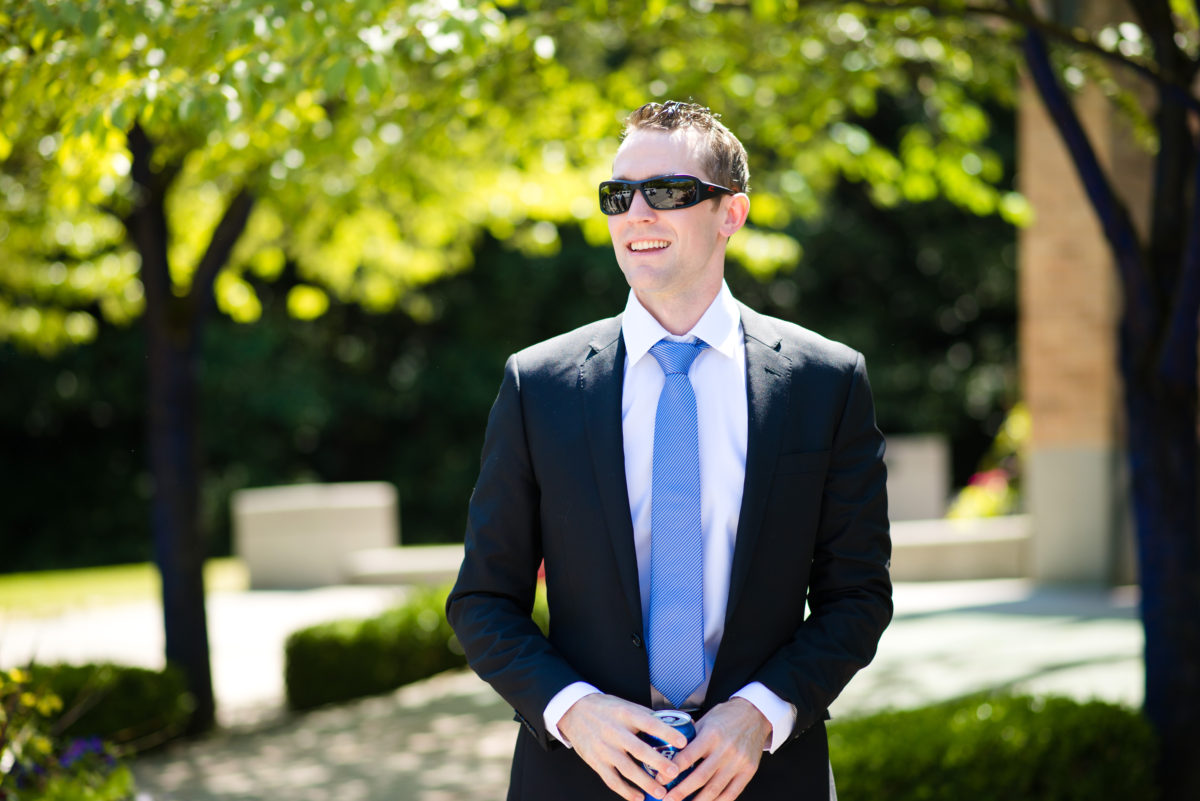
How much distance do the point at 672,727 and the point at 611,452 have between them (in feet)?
1.69

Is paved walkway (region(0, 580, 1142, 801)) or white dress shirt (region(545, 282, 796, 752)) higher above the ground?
white dress shirt (region(545, 282, 796, 752))

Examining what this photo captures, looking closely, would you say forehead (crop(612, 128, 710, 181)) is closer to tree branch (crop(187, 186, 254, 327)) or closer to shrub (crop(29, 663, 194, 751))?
shrub (crop(29, 663, 194, 751))

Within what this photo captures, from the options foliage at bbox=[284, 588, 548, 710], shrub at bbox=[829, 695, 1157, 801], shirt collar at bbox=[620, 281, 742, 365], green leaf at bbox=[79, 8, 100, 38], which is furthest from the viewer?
foliage at bbox=[284, 588, 548, 710]

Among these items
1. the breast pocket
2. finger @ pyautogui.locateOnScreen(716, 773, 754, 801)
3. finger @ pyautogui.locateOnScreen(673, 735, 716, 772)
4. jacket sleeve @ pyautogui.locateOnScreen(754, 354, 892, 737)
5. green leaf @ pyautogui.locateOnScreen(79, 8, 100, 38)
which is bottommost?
finger @ pyautogui.locateOnScreen(716, 773, 754, 801)

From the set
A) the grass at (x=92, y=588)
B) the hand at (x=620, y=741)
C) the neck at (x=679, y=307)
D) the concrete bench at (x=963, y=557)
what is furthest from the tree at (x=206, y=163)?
the concrete bench at (x=963, y=557)

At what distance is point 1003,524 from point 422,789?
9.00 meters

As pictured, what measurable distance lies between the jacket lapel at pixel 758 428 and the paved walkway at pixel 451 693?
424cm

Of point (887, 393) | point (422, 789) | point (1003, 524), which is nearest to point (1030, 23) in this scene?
point (422, 789)

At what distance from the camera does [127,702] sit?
7406 mm

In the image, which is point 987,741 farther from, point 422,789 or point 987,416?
point 987,416

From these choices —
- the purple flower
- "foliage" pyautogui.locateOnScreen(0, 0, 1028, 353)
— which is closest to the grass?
"foliage" pyautogui.locateOnScreen(0, 0, 1028, 353)

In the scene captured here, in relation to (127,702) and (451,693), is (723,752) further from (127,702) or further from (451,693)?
(451,693)

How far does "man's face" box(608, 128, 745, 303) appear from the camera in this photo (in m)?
2.31

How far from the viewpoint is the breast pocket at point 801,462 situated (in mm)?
2311
